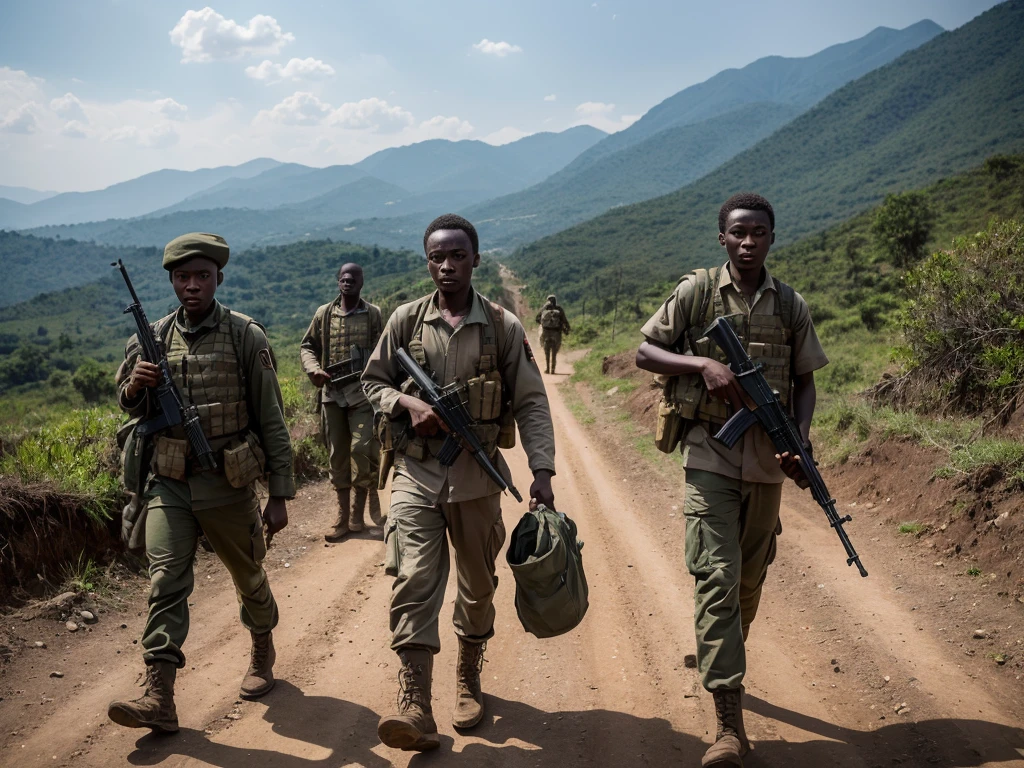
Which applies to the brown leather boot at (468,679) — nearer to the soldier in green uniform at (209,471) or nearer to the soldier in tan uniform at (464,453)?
the soldier in tan uniform at (464,453)

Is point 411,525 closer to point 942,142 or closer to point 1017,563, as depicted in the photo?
point 1017,563

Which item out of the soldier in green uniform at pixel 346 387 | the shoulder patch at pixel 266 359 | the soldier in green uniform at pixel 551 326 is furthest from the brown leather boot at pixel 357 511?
the soldier in green uniform at pixel 551 326

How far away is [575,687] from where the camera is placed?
4.01 meters

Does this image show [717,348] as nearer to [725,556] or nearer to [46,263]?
[725,556]

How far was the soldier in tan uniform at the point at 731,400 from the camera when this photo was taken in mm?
3385

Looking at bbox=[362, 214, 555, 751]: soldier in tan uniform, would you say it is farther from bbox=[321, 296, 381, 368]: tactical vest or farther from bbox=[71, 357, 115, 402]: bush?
bbox=[71, 357, 115, 402]: bush

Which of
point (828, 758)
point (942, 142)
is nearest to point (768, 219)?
point (828, 758)

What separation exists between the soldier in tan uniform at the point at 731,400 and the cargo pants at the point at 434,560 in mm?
967

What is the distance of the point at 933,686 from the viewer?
152 inches

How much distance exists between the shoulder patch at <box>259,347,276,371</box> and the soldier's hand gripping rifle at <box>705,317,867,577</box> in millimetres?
2242

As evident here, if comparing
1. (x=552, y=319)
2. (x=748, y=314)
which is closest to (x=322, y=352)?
(x=748, y=314)

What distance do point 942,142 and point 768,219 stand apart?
90.6 meters

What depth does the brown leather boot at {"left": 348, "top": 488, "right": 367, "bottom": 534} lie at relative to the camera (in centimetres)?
686

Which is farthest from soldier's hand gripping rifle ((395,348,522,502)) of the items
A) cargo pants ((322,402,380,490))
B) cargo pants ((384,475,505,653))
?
cargo pants ((322,402,380,490))
